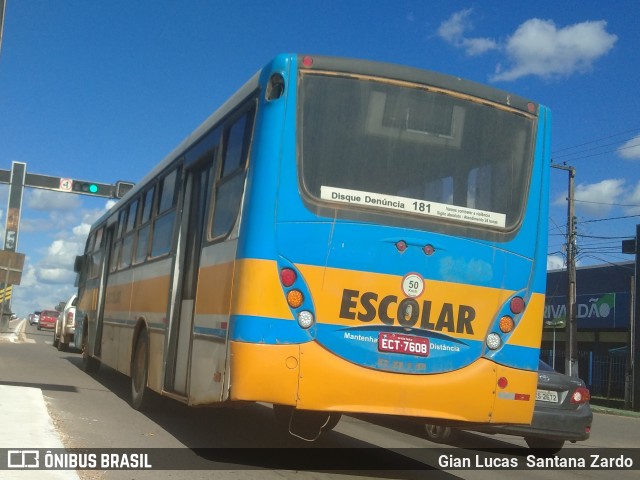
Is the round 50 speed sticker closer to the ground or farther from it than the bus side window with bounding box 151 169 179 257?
closer to the ground

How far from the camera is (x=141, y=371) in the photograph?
1018cm

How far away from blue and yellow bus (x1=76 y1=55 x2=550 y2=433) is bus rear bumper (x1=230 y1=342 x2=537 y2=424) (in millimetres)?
11

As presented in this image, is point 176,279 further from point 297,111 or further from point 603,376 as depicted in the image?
point 603,376

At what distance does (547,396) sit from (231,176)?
17.2 feet

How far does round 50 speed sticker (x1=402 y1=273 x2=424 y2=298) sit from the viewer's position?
21.4ft

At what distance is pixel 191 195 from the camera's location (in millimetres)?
8898

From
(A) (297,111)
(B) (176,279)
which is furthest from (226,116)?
(B) (176,279)

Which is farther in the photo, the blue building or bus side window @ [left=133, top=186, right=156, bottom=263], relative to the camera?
the blue building

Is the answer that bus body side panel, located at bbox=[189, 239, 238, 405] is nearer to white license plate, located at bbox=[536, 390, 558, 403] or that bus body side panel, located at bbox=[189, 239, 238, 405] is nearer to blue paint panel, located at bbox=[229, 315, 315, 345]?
blue paint panel, located at bbox=[229, 315, 315, 345]

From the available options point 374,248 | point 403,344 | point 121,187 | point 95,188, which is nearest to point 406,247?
point 374,248

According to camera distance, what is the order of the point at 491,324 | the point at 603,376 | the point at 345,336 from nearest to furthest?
the point at 345,336, the point at 491,324, the point at 603,376

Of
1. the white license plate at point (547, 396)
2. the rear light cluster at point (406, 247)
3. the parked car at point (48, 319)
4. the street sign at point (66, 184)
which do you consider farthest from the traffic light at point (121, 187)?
the rear light cluster at point (406, 247)

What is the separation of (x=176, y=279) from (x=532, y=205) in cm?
401

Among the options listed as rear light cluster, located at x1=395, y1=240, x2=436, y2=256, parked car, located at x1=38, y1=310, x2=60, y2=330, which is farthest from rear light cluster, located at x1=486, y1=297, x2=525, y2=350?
parked car, located at x1=38, y1=310, x2=60, y2=330
